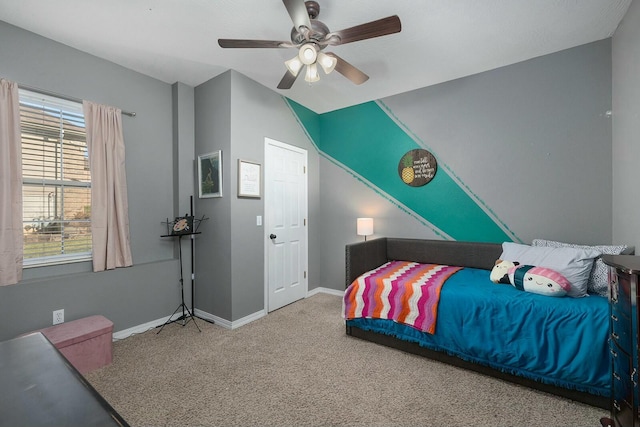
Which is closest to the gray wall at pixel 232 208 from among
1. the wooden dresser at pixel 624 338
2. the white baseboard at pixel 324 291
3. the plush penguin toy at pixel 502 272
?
the white baseboard at pixel 324 291

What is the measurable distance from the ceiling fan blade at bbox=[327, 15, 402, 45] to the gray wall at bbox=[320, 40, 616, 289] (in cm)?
183

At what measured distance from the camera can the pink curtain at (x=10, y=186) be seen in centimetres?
210

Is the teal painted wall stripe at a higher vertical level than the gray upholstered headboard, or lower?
higher

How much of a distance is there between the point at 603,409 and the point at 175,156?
4193mm

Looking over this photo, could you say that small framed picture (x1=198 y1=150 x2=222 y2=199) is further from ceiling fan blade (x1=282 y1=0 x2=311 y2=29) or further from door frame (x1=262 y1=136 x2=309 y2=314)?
ceiling fan blade (x1=282 y1=0 x2=311 y2=29)

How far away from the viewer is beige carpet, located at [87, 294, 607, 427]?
165 cm

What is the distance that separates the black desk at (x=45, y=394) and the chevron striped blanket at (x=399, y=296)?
214 centimetres

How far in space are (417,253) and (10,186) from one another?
3881 mm

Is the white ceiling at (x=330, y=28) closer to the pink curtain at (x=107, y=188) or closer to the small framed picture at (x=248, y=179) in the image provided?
the pink curtain at (x=107, y=188)

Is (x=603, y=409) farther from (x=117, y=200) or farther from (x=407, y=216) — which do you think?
(x=117, y=200)

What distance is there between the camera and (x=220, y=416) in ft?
5.47

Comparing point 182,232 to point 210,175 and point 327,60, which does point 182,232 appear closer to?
point 210,175

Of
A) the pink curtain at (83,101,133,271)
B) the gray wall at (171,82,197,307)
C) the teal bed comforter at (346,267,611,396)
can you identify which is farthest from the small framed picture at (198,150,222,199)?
the teal bed comforter at (346,267,611,396)

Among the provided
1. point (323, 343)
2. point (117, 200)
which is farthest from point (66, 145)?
point (323, 343)
